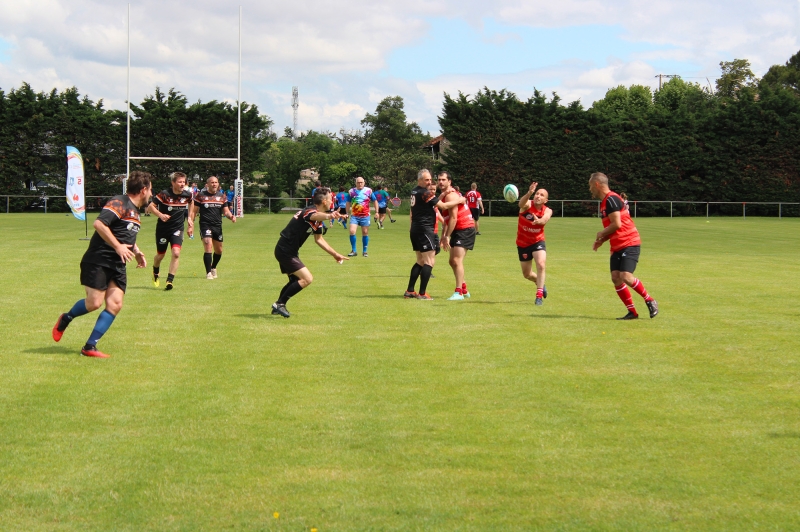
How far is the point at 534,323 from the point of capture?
1116 centimetres

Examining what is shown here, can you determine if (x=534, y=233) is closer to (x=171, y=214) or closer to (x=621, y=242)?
(x=621, y=242)

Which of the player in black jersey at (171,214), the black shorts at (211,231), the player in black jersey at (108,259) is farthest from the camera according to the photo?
the black shorts at (211,231)

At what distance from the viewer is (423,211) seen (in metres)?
13.6

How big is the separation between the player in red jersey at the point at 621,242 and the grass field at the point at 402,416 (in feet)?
1.16

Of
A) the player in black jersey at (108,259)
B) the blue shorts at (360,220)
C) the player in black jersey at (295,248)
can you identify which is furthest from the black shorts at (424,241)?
the blue shorts at (360,220)

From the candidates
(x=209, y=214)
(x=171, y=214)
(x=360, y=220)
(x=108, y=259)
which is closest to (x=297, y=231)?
(x=108, y=259)

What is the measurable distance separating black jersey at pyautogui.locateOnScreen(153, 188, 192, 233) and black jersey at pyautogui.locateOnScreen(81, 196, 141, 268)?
239 inches

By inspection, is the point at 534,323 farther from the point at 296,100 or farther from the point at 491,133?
the point at 296,100

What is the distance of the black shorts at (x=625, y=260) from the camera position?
11531mm

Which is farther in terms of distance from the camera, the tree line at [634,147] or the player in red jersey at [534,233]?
the tree line at [634,147]

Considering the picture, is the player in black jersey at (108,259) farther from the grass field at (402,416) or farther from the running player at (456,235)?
the running player at (456,235)

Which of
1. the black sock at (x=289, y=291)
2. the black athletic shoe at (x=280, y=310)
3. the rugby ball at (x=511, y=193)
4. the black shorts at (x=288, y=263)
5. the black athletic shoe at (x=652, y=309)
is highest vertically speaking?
the rugby ball at (x=511, y=193)

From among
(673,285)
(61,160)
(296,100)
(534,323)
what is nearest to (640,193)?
(61,160)

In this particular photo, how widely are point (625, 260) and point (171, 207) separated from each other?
767 cm
